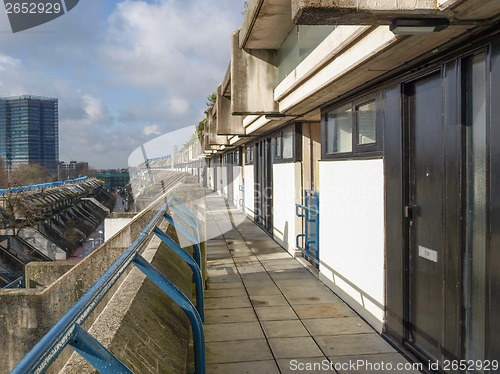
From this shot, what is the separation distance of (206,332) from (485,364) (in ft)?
9.79

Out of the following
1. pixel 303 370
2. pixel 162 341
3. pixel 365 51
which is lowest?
pixel 303 370

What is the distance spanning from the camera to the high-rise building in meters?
129

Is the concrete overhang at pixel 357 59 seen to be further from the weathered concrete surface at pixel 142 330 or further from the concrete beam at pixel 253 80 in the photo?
the weathered concrete surface at pixel 142 330

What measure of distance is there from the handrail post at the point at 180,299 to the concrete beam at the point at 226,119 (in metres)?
8.61

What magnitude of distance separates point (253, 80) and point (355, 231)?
3243mm

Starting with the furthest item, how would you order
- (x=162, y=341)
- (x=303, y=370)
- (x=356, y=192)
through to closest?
(x=356, y=192) → (x=303, y=370) → (x=162, y=341)

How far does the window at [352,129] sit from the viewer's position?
4.62 metres

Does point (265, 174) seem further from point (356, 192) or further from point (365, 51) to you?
point (365, 51)

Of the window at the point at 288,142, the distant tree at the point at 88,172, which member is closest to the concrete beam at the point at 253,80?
the window at the point at 288,142

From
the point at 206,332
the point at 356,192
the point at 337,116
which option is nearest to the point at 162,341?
the point at 206,332

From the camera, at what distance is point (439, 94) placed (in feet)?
11.1

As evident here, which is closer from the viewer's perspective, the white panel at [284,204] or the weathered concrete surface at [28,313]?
the weathered concrete surface at [28,313]

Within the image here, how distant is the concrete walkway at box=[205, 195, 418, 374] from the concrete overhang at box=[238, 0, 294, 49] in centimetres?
393

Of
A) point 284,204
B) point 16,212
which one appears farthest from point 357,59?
point 16,212
